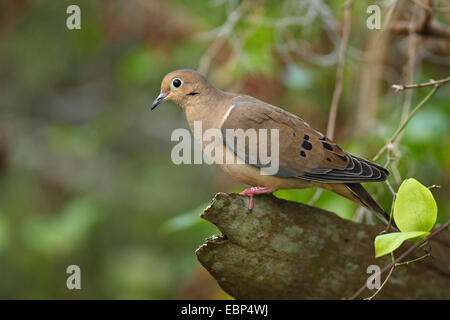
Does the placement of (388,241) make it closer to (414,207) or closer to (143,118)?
(414,207)

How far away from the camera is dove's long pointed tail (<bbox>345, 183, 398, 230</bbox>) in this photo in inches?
112

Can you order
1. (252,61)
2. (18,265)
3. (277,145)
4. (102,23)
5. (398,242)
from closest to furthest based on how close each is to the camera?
(398,242) → (277,145) → (252,61) → (102,23) → (18,265)

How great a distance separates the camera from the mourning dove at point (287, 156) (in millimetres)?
2762

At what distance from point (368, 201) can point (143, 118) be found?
4.42 m

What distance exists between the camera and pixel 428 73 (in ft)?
16.1

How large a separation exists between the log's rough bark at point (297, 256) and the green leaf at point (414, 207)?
1.76ft

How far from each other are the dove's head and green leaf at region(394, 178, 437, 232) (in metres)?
1.12

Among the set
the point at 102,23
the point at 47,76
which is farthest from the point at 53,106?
the point at 102,23

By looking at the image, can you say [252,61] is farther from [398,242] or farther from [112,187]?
[112,187]

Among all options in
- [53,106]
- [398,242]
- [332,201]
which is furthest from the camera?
[53,106]

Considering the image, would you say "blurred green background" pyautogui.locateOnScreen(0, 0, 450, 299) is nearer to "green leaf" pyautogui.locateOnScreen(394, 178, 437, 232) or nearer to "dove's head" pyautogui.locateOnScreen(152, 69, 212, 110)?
"dove's head" pyautogui.locateOnScreen(152, 69, 212, 110)

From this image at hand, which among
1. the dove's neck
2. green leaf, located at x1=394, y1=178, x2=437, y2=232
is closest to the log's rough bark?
the dove's neck

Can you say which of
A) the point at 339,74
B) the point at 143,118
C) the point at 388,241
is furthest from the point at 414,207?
the point at 143,118

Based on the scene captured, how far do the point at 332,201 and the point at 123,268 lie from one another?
118 inches
